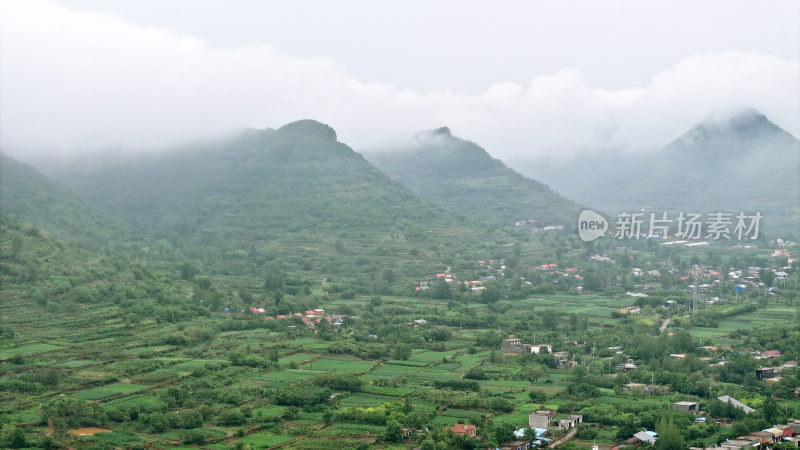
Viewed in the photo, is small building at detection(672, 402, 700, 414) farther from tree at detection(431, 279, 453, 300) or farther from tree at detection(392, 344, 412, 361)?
tree at detection(431, 279, 453, 300)

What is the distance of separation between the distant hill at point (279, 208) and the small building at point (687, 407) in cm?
2840

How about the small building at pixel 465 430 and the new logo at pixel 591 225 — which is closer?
the small building at pixel 465 430

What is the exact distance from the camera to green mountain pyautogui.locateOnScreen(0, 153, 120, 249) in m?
56.9

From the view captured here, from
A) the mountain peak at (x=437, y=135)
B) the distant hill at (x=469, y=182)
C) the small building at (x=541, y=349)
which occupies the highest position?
the mountain peak at (x=437, y=135)

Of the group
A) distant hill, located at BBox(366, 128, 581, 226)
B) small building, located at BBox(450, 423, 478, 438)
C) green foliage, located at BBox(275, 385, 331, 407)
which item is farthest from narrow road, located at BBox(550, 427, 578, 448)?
distant hill, located at BBox(366, 128, 581, 226)

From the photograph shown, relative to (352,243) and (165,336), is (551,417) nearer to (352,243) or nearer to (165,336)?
(165,336)

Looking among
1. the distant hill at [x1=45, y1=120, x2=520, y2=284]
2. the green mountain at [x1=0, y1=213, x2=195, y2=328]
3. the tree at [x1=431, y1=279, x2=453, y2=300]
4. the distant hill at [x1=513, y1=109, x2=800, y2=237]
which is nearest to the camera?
the green mountain at [x1=0, y1=213, x2=195, y2=328]

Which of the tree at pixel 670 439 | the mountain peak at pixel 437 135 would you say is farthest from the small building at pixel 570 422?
the mountain peak at pixel 437 135

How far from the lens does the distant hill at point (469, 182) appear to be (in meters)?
80.0

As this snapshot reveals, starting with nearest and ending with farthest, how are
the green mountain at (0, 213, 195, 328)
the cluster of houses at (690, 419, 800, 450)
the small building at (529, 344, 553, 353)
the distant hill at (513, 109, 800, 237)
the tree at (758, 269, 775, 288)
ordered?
1. the cluster of houses at (690, 419, 800, 450)
2. the small building at (529, 344, 553, 353)
3. the green mountain at (0, 213, 195, 328)
4. the tree at (758, 269, 775, 288)
5. the distant hill at (513, 109, 800, 237)

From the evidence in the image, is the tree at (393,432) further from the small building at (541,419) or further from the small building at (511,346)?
the small building at (511,346)

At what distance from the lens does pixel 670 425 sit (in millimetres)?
23594

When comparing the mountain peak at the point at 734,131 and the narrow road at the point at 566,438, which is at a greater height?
the mountain peak at the point at 734,131

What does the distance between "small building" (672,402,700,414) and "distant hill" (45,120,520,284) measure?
93.2 ft
